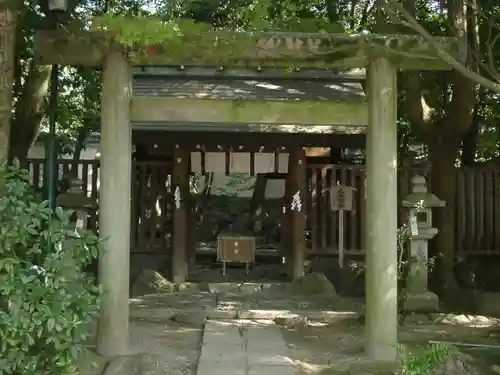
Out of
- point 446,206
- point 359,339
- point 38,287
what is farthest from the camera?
point 446,206

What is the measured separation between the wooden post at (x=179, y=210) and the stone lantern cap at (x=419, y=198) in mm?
3971

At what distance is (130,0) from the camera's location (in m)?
10.8

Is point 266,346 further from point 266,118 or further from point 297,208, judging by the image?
point 297,208

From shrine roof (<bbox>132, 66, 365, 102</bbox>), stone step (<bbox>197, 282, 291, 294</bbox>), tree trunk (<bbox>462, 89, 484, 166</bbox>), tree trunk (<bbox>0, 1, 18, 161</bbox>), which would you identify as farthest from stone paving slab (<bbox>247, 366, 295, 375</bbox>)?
tree trunk (<bbox>462, 89, 484, 166</bbox>)

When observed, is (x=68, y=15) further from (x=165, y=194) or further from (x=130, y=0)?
(x=165, y=194)

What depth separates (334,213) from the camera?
40.9 ft

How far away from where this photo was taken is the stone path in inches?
274

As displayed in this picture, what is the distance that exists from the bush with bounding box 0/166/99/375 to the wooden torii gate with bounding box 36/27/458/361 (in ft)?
4.00

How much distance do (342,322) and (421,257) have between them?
1.66 meters

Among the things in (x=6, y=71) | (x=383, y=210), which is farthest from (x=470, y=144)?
(x=6, y=71)

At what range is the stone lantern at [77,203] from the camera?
10.5 metres

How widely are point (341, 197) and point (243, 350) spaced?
4.73m

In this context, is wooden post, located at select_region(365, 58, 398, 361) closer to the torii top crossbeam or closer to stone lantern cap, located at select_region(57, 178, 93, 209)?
the torii top crossbeam

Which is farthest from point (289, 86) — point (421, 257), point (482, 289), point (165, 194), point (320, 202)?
point (482, 289)
